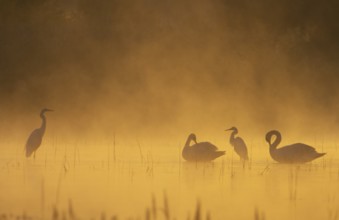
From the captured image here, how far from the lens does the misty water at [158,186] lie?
972 cm

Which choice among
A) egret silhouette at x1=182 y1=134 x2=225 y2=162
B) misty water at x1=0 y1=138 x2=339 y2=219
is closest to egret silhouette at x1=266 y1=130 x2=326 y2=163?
misty water at x1=0 y1=138 x2=339 y2=219

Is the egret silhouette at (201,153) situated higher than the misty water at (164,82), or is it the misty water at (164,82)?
the misty water at (164,82)

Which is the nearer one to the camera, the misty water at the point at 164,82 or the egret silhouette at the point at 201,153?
the egret silhouette at the point at 201,153

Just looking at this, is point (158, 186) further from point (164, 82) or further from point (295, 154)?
point (164, 82)

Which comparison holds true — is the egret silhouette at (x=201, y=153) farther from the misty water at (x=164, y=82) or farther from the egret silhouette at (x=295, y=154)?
the egret silhouette at (x=295, y=154)

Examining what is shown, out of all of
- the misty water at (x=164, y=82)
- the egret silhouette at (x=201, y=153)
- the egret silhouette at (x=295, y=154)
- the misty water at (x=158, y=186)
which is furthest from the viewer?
the misty water at (x=164, y=82)

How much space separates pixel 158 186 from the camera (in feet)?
38.5

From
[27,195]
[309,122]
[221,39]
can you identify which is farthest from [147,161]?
[221,39]

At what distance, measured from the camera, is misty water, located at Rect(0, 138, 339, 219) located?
972cm

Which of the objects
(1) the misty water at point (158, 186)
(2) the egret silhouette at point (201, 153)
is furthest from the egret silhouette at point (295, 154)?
(2) the egret silhouette at point (201, 153)

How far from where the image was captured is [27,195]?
1077 centimetres

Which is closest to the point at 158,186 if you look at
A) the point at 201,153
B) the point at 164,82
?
the point at 201,153

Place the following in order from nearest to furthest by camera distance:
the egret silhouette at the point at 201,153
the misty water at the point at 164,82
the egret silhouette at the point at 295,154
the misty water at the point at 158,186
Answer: the misty water at the point at 158,186, the egret silhouette at the point at 295,154, the egret silhouette at the point at 201,153, the misty water at the point at 164,82

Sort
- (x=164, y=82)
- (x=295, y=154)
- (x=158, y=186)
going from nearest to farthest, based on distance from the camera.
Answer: (x=158, y=186)
(x=295, y=154)
(x=164, y=82)
